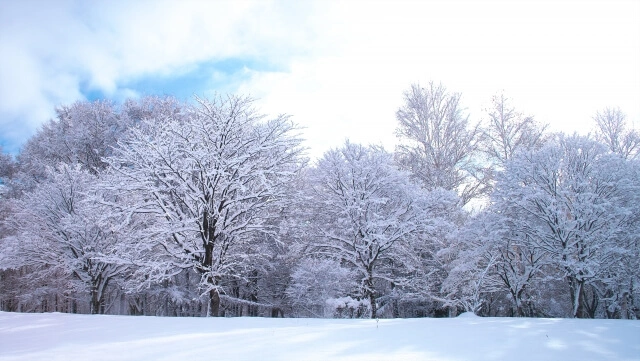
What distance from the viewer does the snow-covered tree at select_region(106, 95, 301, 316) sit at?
12.4 meters

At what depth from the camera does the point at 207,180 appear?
498 inches

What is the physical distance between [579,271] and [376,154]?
8926 mm

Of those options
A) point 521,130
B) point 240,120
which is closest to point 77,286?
point 240,120

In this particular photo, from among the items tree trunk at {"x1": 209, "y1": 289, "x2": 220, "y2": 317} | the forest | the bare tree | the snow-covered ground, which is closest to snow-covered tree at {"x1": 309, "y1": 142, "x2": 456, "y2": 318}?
the forest

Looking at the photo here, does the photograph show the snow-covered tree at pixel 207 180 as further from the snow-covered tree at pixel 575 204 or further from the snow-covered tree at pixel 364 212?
the snow-covered tree at pixel 575 204

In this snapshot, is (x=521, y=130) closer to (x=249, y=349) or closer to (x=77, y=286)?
(x=249, y=349)

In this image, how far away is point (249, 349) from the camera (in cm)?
409

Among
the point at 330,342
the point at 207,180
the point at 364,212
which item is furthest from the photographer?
the point at 364,212

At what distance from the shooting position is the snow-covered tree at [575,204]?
12.3 metres

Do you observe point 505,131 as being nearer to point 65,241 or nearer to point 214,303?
point 214,303

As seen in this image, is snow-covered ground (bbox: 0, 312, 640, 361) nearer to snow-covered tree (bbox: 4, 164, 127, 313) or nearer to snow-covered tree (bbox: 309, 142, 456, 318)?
snow-covered tree (bbox: 309, 142, 456, 318)

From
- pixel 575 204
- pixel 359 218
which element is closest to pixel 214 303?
pixel 359 218

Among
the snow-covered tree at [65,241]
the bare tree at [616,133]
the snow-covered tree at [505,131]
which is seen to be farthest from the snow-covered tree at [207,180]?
the bare tree at [616,133]

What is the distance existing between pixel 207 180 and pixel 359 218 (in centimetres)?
679
